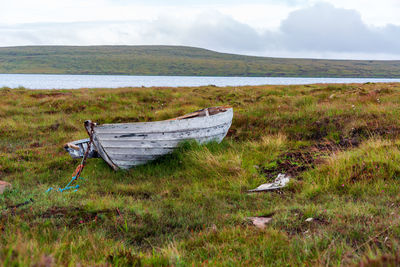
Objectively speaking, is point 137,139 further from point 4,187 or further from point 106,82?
point 106,82

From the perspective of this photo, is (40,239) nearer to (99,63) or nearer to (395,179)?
(395,179)

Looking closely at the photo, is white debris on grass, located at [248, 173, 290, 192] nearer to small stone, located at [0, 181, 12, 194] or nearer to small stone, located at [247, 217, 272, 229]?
small stone, located at [247, 217, 272, 229]

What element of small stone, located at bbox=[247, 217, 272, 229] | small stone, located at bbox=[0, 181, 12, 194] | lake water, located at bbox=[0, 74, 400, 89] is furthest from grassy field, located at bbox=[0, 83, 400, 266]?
lake water, located at bbox=[0, 74, 400, 89]

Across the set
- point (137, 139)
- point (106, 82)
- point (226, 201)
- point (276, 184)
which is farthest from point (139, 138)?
point (106, 82)

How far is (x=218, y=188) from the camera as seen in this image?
6.54m

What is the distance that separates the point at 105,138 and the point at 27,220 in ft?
11.6

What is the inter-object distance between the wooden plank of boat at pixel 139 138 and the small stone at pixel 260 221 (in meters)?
4.10

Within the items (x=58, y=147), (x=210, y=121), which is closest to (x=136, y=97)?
(x=58, y=147)

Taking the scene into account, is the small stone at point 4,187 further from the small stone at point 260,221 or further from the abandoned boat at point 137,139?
the small stone at point 260,221

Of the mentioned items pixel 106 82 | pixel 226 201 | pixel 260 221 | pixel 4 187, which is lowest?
pixel 226 201

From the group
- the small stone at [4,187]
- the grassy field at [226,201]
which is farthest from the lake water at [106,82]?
the small stone at [4,187]

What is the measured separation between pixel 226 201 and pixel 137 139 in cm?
322

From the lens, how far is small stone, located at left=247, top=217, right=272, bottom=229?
416 cm

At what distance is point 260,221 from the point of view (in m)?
4.34
